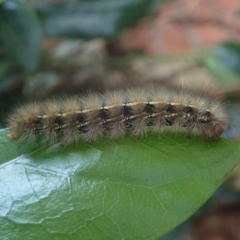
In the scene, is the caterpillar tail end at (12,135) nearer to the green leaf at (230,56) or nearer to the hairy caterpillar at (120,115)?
the hairy caterpillar at (120,115)

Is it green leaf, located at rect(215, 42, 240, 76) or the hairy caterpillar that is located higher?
the hairy caterpillar

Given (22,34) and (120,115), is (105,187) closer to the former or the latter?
(120,115)

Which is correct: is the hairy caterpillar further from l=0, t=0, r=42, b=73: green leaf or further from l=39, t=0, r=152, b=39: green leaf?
l=39, t=0, r=152, b=39: green leaf

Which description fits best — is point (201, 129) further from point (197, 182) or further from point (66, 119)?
point (66, 119)

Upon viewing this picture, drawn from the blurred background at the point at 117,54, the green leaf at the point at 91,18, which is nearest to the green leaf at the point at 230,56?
the blurred background at the point at 117,54

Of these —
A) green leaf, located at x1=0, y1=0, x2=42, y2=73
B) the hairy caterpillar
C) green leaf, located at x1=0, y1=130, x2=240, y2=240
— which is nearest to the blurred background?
green leaf, located at x1=0, y1=0, x2=42, y2=73
